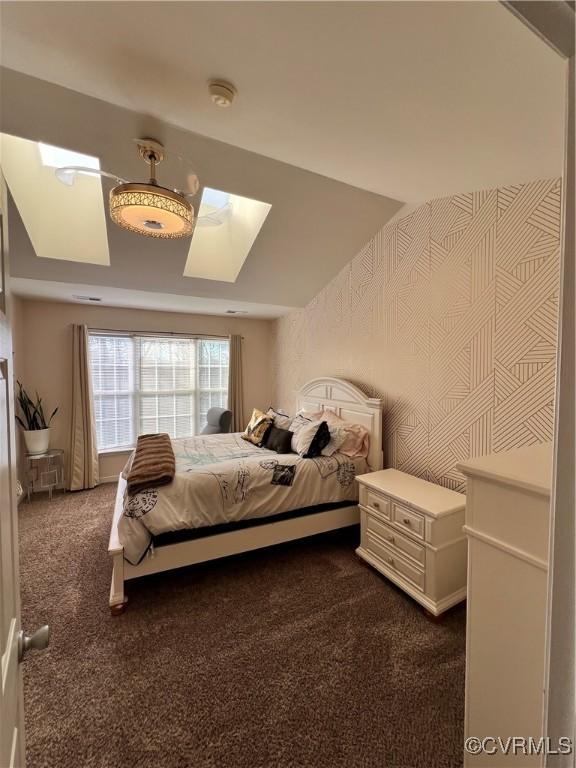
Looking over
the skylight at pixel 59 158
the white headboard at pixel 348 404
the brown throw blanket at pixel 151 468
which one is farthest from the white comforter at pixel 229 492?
the skylight at pixel 59 158

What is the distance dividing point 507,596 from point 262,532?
1.80 m

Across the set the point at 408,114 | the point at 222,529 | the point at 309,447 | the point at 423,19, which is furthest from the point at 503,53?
the point at 222,529

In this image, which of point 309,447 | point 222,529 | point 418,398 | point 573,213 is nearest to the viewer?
point 573,213

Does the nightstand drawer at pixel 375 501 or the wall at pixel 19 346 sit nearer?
the nightstand drawer at pixel 375 501

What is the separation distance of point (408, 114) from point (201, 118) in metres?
0.94

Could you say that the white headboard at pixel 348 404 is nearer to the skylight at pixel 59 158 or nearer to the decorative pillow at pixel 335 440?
the decorative pillow at pixel 335 440

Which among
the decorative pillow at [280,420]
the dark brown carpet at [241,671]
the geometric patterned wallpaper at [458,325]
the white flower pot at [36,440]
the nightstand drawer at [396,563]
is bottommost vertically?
the dark brown carpet at [241,671]

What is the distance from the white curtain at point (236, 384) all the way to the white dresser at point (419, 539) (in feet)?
9.51

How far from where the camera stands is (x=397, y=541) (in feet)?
6.97

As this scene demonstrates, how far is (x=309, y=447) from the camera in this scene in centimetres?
274

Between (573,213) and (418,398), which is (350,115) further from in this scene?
(418,398)

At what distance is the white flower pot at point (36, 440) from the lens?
11.4 ft

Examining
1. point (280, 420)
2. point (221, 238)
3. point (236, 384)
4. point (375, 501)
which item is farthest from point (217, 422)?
point (375, 501)

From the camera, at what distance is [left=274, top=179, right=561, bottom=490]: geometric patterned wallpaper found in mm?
1810
